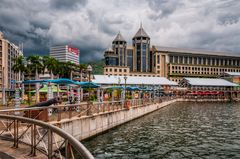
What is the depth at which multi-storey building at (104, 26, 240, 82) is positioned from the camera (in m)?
184

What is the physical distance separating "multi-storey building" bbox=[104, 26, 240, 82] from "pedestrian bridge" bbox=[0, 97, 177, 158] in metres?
152

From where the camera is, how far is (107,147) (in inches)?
714

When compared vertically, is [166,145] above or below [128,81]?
below

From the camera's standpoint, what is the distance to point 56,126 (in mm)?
13008

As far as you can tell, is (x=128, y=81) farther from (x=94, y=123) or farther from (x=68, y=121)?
(x=68, y=121)

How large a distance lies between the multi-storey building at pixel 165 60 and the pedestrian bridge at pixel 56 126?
15240cm

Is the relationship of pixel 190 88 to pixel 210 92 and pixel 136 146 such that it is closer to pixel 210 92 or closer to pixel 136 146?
pixel 210 92

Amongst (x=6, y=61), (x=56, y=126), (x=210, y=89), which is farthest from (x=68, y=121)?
(x=210, y=89)

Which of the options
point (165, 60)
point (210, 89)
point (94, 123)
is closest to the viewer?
point (94, 123)

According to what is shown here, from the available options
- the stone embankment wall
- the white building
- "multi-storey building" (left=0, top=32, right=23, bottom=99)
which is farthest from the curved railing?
→ "multi-storey building" (left=0, top=32, right=23, bottom=99)

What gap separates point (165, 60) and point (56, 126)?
585 feet

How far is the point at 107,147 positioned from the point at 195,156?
655 centimetres

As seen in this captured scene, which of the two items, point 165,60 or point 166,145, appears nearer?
point 166,145

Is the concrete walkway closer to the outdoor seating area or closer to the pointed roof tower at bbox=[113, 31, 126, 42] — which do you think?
the outdoor seating area
